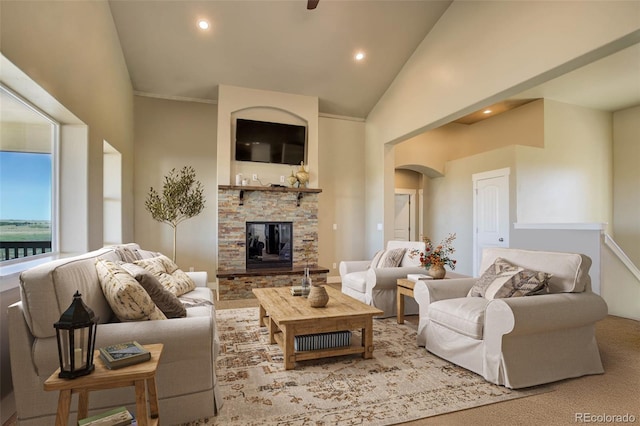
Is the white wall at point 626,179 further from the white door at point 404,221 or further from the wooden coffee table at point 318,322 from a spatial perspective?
the wooden coffee table at point 318,322

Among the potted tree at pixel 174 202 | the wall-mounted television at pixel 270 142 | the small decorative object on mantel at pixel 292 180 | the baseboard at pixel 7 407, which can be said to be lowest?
the baseboard at pixel 7 407

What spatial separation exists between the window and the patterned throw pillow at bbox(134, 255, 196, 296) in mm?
948

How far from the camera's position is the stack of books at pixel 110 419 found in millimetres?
1431

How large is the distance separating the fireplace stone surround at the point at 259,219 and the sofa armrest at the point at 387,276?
1.82 m

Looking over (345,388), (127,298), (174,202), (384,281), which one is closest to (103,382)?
(127,298)

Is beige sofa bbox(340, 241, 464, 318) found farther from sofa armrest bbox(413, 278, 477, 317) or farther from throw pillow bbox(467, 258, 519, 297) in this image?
throw pillow bbox(467, 258, 519, 297)

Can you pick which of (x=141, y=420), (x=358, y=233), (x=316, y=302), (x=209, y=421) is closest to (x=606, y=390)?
(x=316, y=302)

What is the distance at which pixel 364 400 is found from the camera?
7.18 ft

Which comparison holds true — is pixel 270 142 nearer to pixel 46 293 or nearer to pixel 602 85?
pixel 46 293

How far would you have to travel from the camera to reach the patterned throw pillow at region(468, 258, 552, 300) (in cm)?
257

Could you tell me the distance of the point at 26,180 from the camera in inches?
116

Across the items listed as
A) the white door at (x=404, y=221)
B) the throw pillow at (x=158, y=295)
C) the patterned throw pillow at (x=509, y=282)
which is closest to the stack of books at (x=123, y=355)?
the throw pillow at (x=158, y=295)

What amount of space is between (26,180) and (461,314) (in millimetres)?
3954

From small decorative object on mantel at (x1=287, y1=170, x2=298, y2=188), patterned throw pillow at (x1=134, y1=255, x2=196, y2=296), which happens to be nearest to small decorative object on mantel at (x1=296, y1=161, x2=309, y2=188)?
small decorative object on mantel at (x1=287, y1=170, x2=298, y2=188)
